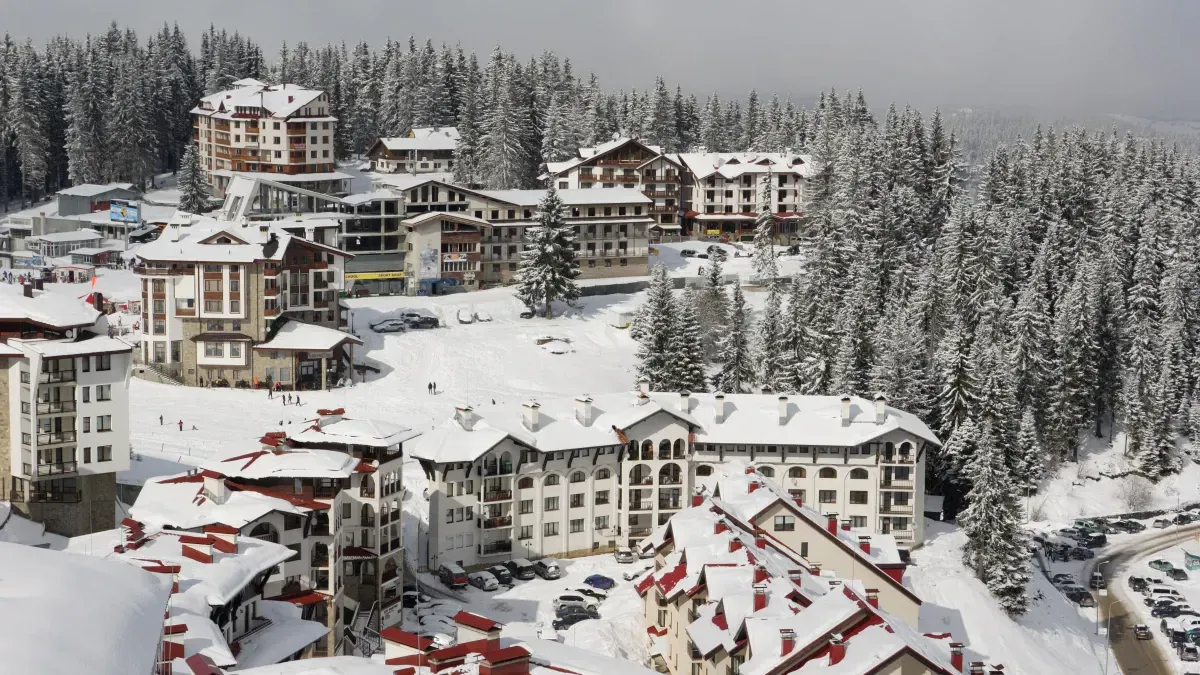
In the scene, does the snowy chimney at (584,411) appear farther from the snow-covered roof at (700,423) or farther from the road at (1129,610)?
the road at (1129,610)

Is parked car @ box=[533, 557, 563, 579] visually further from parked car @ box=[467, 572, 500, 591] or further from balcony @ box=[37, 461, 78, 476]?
balcony @ box=[37, 461, 78, 476]

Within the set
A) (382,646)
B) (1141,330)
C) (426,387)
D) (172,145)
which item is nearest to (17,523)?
(382,646)

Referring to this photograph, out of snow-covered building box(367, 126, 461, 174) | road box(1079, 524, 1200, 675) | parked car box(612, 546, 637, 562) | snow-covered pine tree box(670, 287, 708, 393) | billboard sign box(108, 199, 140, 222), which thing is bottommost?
road box(1079, 524, 1200, 675)

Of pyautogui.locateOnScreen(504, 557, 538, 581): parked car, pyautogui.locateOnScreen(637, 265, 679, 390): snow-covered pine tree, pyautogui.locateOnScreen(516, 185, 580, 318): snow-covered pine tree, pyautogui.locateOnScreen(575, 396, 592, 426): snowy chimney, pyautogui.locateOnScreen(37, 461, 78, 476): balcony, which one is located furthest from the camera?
pyautogui.locateOnScreen(516, 185, 580, 318): snow-covered pine tree

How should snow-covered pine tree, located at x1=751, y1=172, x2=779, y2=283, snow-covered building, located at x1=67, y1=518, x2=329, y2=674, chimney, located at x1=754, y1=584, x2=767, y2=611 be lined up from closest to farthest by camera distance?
snow-covered building, located at x1=67, y1=518, x2=329, y2=674, chimney, located at x1=754, y1=584, x2=767, y2=611, snow-covered pine tree, located at x1=751, y1=172, x2=779, y2=283

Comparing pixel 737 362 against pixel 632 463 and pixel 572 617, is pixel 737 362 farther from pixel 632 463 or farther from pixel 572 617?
pixel 572 617

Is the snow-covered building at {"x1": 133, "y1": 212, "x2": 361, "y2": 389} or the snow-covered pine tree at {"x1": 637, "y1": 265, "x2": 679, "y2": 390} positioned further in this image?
the snow-covered pine tree at {"x1": 637, "y1": 265, "x2": 679, "y2": 390}

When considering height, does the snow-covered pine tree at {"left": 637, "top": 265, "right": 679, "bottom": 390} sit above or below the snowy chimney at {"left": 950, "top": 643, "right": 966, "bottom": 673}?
above

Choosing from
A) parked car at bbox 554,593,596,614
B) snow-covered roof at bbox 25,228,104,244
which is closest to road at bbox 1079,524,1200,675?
parked car at bbox 554,593,596,614
